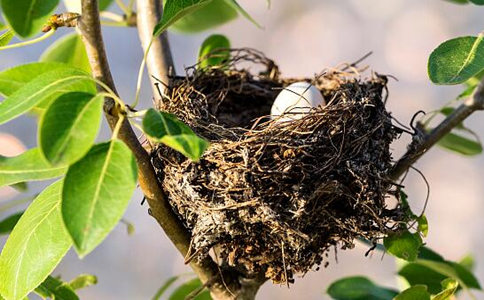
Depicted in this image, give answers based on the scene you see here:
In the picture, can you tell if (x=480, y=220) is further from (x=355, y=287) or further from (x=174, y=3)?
(x=174, y=3)

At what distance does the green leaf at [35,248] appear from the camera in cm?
92

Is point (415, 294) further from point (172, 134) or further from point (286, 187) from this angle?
point (172, 134)

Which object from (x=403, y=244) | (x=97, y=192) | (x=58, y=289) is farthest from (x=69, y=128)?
(x=403, y=244)

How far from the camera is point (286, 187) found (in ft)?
3.43

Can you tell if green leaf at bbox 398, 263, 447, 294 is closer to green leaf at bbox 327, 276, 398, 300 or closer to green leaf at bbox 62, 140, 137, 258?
green leaf at bbox 327, 276, 398, 300

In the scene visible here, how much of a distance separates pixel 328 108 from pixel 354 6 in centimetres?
313

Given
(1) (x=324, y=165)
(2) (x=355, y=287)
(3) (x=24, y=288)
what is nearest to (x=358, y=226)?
(1) (x=324, y=165)

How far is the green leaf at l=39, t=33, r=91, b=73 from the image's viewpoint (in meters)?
1.50

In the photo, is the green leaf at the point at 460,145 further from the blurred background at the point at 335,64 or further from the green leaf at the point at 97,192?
the blurred background at the point at 335,64

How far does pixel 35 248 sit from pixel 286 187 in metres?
0.34

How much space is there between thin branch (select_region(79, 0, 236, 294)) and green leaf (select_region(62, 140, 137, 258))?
118 mm

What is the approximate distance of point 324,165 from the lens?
1.08 meters

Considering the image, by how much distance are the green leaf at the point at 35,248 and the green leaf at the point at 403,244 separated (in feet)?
1.61

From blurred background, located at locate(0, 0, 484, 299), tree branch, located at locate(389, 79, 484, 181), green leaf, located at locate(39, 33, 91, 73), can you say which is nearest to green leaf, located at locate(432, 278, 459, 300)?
tree branch, located at locate(389, 79, 484, 181)
